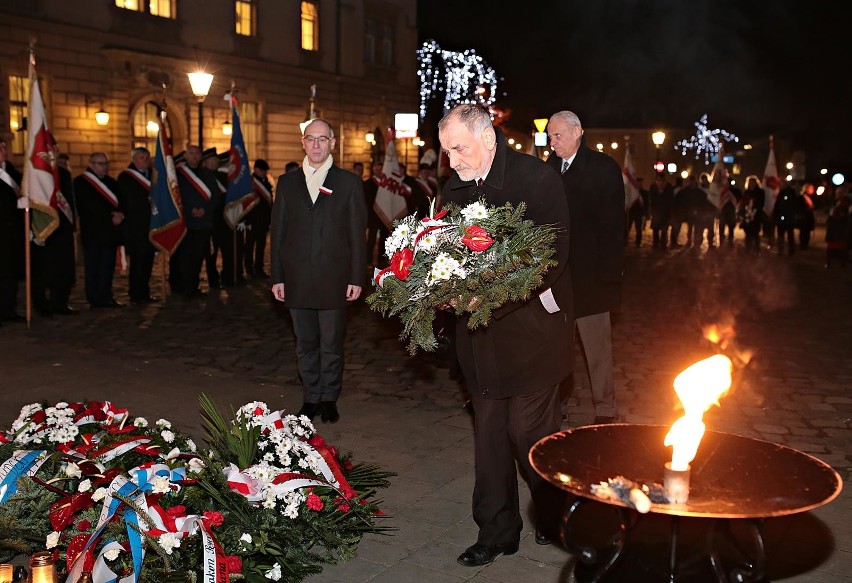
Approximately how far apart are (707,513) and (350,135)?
35842mm

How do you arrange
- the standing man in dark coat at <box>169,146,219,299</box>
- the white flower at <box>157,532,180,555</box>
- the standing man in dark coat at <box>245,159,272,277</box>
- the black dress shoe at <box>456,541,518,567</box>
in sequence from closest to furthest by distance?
the white flower at <box>157,532,180,555</box> < the black dress shoe at <box>456,541,518,567</box> < the standing man in dark coat at <box>169,146,219,299</box> < the standing man in dark coat at <box>245,159,272,277</box>

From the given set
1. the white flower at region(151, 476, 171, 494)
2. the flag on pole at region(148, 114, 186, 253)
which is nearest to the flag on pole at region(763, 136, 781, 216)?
the flag on pole at region(148, 114, 186, 253)

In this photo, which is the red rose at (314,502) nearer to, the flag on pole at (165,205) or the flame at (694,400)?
the flame at (694,400)

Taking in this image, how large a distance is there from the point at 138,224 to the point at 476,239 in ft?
36.5

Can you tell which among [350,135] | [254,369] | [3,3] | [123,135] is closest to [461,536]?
[254,369]

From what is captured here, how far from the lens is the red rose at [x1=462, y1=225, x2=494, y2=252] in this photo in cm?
364

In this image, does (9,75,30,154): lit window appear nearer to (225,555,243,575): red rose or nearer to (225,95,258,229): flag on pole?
(225,95,258,229): flag on pole

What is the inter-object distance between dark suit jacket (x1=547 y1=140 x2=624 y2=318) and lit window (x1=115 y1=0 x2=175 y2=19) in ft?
77.3

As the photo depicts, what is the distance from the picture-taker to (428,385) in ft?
26.9

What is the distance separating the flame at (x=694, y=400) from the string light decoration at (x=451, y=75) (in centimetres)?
4869

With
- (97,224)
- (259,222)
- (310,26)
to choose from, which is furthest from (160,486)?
(310,26)

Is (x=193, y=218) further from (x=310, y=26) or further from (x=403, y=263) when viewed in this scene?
(x=310, y=26)

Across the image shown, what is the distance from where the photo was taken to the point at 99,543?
402 cm

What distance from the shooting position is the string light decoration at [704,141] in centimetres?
8944
